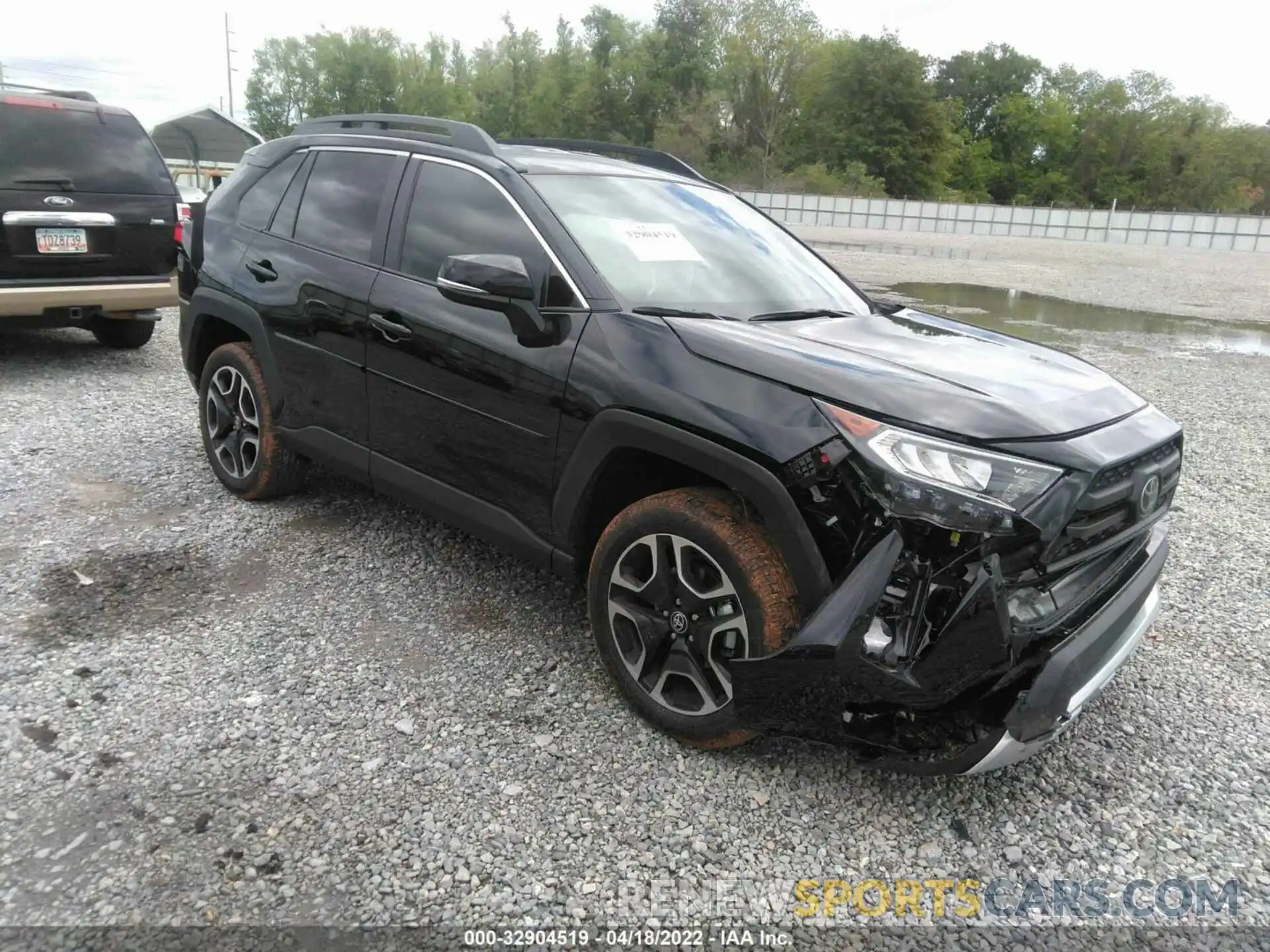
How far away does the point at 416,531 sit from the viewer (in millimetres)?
4500

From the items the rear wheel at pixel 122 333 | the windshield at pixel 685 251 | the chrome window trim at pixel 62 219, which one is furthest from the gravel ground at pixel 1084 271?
the windshield at pixel 685 251

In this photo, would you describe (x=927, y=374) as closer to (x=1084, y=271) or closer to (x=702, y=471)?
(x=702, y=471)

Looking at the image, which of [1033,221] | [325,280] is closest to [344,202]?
[325,280]

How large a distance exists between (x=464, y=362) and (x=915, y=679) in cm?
190

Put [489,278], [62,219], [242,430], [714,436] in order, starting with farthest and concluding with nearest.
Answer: [62,219]
[242,430]
[489,278]
[714,436]

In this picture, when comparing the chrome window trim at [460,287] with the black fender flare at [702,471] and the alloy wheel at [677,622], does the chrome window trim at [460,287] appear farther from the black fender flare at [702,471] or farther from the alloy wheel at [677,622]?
the alloy wheel at [677,622]

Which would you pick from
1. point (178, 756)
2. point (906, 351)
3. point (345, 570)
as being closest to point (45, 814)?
point (178, 756)

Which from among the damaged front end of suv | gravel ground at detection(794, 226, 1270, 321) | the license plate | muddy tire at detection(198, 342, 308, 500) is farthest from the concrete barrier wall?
the damaged front end of suv

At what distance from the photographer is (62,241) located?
6711 mm

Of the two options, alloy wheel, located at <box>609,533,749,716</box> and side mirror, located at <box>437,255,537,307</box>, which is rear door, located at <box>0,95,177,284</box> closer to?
side mirror, located at <box>437,255,537,307</box>

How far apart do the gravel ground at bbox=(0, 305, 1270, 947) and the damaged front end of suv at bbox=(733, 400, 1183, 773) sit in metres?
0.38

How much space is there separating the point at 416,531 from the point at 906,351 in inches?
101

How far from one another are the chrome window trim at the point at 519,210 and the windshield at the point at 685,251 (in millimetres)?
106

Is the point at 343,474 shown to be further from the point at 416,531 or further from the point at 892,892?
the point at 892,892
